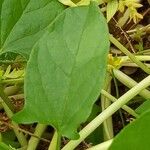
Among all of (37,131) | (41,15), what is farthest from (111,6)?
(37,131)

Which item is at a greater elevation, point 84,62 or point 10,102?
point 84,62

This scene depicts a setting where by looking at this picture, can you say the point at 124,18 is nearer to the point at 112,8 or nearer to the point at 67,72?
the point at 112,8

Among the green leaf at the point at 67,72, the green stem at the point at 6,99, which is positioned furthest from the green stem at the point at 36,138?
the green leaf at the point at 67,72

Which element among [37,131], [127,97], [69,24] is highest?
[69,24]

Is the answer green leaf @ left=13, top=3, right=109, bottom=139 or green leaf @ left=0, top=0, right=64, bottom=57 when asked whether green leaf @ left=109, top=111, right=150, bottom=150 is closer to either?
green leaf @ left=13, top=3, right=109, bottom=139

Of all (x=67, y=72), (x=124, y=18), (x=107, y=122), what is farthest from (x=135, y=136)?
(x=124, y=18)

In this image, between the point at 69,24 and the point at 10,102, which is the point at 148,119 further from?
the point at 10,102

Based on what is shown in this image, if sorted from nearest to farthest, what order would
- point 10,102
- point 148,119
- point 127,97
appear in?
1. point 148,119
2. point 127,97
3. point 10,102
